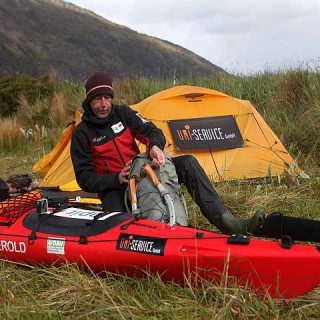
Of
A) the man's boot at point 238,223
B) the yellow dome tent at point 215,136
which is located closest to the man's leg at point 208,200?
the man's boot at point 238,223

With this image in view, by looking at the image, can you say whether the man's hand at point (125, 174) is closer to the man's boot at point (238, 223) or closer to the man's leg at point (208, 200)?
the man's leg at point (208, 200)

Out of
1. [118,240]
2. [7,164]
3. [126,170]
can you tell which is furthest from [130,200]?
[7,164]

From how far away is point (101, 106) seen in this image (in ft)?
13.5

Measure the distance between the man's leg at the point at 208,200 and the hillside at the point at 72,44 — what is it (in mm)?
49860

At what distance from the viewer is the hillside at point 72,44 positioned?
59.2m

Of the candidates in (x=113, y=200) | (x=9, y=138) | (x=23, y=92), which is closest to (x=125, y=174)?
(x=113, y=200)

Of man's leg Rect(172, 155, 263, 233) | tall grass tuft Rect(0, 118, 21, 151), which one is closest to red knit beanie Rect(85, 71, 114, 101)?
man's leg Rect(172, 155, 263, 233)

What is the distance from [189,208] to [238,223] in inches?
49.8

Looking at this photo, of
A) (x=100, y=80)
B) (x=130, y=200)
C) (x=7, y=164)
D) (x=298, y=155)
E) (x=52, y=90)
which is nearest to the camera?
(x=130, y=200)

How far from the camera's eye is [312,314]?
2719 mm

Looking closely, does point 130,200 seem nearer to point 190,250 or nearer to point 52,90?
point 190,250

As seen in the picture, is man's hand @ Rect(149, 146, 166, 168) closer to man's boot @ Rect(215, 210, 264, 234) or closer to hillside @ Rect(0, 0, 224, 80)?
man's boot @ Rect(215, 210, 264, 234)

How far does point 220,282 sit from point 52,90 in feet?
34.2

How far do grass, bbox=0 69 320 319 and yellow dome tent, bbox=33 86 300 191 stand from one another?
0.31 meters
